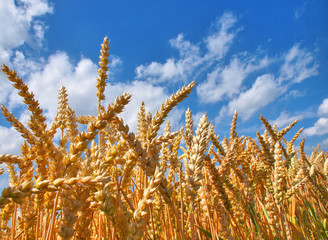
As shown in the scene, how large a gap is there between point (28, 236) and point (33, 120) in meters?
1.10

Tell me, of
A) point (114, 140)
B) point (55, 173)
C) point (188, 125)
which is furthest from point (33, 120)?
point (188, 125)

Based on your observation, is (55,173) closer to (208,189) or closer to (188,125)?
(188,125)

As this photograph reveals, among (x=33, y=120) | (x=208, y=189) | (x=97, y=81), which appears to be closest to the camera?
(x=33, y=120)

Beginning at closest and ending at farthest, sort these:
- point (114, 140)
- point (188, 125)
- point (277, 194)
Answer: point (188, 125) → point (277, 194) → point (114, 140)

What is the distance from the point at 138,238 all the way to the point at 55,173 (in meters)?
0.47

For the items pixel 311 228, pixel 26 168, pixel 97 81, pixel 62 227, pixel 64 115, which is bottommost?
pixel 311 228

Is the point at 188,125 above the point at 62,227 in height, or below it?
above

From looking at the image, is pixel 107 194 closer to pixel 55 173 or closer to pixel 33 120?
pixel 55 173

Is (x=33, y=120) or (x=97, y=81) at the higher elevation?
(x=97, y=81)

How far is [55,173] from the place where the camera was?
994 mm

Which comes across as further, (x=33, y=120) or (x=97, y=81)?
(x=97, y=81)

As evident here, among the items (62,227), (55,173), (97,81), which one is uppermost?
(97,81)

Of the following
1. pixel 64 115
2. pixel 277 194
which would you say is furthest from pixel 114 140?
pixel 277 194

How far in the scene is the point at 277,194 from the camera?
167 centimetres
